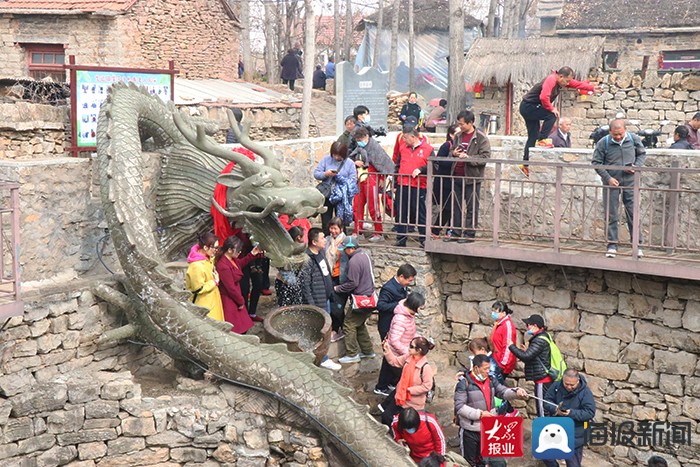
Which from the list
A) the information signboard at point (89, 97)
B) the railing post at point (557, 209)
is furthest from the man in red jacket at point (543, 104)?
the information signboard at point (89, 97)

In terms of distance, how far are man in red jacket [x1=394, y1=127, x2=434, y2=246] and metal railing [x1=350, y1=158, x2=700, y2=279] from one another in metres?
0.02

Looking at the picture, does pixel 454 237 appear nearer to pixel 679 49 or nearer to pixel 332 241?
pixel 332 241

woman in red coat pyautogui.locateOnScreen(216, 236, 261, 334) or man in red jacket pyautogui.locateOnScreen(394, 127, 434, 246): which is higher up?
man in red jacket pyautogui.locateOnScreen(394, 127, 434, 246)

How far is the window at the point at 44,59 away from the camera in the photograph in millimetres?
20719

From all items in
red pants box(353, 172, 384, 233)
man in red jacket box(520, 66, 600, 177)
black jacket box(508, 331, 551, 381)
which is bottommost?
black jacket box(508, 331, 551, 381)

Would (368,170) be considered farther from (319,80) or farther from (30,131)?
(319,80)

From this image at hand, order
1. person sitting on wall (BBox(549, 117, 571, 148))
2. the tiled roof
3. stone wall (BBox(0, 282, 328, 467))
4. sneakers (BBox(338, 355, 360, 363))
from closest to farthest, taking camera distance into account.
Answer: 1. stone wall (BBox(0, 282, 328, 467))
2. sneakers (BBox(338, 355, 360, 363))
3. person sitting on wall (BBox(549, 117, 571, 148))
4. the tiled roof

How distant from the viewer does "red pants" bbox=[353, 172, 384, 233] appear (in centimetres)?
1202

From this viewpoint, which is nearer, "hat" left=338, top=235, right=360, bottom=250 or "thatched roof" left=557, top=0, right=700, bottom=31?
"hat" left=338, top=235, right=360, bottom=250

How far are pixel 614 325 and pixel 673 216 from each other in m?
1.40

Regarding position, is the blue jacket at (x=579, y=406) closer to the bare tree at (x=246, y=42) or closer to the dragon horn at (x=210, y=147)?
the dragon horn at (x=210, y=147)

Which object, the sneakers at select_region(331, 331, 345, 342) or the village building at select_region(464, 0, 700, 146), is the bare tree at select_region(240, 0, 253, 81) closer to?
the village building at select_region(464, 0, 700, 146)

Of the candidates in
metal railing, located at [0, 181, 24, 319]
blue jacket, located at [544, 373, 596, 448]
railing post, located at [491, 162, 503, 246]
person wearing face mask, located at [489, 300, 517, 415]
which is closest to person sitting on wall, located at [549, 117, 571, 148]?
railing post, located at [491, 162, 503, 246]

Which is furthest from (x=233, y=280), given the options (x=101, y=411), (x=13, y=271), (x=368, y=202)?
(x=368, y=202)
